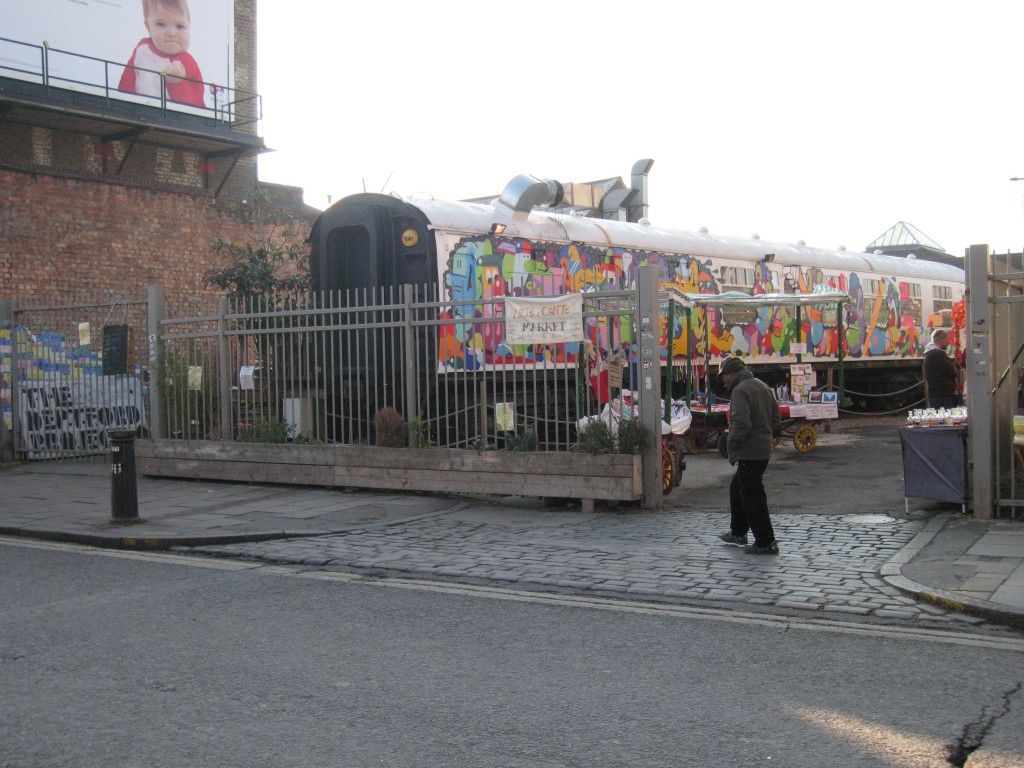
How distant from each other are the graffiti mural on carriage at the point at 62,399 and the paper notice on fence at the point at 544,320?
7219 mm

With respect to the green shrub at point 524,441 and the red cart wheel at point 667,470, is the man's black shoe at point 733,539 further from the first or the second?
the green shrub at point 524,441

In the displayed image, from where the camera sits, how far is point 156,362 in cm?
1417

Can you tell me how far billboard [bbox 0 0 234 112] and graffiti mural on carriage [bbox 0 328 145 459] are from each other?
21.6 ft

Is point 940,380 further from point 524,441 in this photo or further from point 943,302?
point 943,302

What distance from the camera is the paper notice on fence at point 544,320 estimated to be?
10.9 meters

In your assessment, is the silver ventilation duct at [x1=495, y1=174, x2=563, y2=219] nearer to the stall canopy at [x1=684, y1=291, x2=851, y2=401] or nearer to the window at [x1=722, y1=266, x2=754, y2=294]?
the stall canopy at [x1=684, y1=291, x2=851, y2=401]

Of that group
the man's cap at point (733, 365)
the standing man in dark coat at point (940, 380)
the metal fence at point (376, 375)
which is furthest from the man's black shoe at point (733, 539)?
the standing man in dark coat at point (940, 380)

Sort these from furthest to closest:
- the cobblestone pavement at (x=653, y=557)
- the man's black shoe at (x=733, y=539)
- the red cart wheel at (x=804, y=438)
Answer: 1. the red cart wheel at (x=804, y=438)
2. the man's black shoe at (x=733, y=539)
3. the cobblestone pavement at (x=653, y=557)

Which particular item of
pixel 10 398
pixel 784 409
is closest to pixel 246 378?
pixel 10 398

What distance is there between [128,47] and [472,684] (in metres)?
20.7

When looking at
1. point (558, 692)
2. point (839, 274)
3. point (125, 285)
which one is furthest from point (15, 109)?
point (558, 692)

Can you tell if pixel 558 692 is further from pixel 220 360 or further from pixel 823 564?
pixel 220 360

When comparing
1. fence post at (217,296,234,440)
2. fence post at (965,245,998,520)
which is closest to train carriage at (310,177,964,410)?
fence post at (217,296,234,440)

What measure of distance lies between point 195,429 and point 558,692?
10.3 meters
